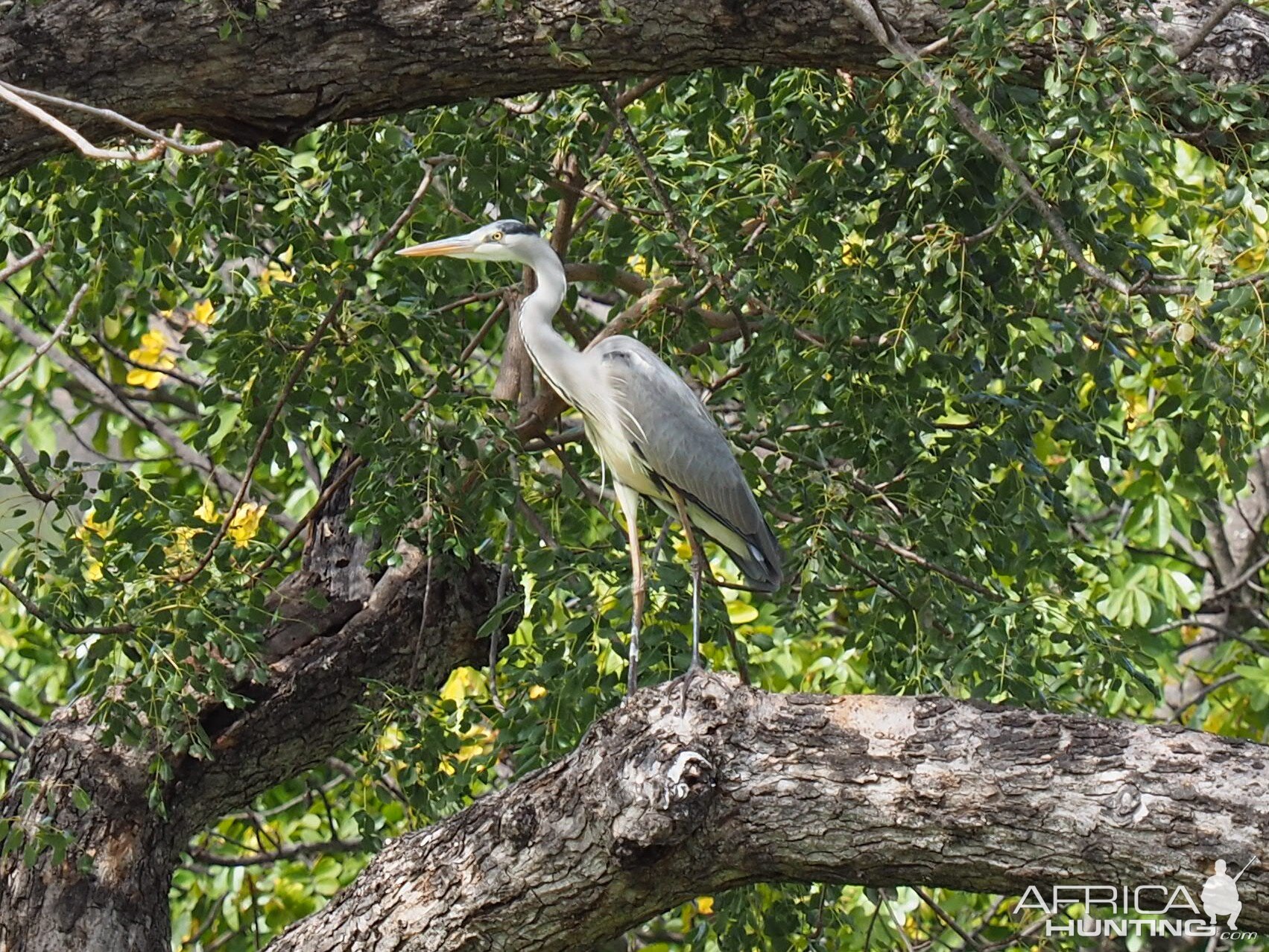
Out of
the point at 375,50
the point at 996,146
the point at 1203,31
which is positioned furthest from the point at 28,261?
the point at 1203,31

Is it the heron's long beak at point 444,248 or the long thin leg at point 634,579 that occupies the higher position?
the heron's long beak at point 444,248

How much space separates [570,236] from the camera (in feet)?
14.5

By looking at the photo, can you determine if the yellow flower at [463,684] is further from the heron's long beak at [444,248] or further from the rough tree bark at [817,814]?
the rough tree bark at [817,814]

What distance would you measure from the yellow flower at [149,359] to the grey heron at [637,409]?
7.71ft

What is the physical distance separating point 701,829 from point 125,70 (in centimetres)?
183

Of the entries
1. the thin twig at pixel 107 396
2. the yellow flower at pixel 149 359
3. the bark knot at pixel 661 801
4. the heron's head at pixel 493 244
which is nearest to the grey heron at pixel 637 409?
the heron's head at pixel 493 244

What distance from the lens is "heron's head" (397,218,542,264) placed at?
3527mm

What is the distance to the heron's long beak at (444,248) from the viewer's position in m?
3.51

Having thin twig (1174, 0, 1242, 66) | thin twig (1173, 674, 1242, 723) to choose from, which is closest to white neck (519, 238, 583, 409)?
thin twig (1174, 0, 1242, 66)

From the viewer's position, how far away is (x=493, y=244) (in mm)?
3537

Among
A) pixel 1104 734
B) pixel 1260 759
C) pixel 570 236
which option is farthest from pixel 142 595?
pixel 1260 759

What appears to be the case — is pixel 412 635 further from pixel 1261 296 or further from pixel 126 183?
pixel 1261 296

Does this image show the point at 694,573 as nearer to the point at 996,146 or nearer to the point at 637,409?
the point at 637,409

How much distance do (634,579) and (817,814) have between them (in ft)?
3.25
